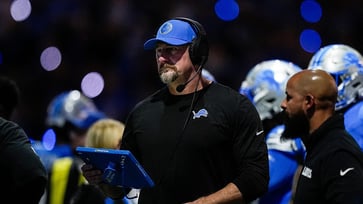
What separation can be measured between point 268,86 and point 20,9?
21.1 ft

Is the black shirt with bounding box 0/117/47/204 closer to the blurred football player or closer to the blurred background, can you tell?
the blurred football player

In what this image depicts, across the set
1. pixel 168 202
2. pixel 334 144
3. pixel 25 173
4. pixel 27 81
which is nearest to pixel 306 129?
pixel 334 144

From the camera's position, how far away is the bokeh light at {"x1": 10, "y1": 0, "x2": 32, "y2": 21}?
12695mm

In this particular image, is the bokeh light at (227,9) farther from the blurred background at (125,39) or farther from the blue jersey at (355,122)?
the blue jersey at (355,122)

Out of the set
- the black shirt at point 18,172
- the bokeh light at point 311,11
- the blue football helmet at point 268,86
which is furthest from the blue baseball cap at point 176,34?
the bokeh light at point 311,11

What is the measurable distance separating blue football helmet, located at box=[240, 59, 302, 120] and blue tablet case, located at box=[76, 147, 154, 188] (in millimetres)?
2262

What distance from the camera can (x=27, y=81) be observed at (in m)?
→ 12.1

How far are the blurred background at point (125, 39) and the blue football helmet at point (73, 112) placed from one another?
2675mm

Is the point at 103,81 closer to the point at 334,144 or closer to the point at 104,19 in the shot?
the point at 104,19

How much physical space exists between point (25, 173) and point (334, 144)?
59.7 inches

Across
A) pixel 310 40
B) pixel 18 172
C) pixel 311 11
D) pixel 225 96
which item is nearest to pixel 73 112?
pixel 225 96

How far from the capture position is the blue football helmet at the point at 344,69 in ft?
20.4

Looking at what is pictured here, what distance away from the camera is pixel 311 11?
453 inches

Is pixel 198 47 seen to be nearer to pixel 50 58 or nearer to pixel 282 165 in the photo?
pixel 282 165
